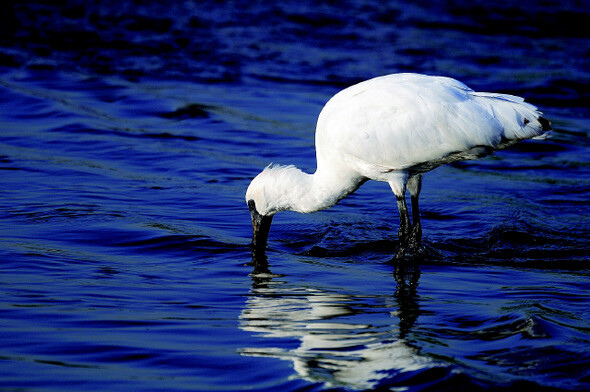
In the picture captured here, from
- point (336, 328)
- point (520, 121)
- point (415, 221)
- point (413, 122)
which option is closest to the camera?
point (336, 328)

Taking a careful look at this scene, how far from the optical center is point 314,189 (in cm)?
858

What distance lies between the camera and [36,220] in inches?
349

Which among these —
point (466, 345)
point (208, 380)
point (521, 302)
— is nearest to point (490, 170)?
point (521, 302)

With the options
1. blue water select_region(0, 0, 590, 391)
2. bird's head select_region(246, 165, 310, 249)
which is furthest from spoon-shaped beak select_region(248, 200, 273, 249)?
blue water select_region(0, 0, 590, 391)

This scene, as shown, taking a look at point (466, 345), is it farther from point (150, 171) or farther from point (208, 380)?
point (150, 171)

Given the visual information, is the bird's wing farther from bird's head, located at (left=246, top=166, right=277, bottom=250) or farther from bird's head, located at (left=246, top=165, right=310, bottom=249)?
bird's head, located at (left=246, top=166, right=277, bottom=250)

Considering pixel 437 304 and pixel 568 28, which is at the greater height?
pixel 568 28

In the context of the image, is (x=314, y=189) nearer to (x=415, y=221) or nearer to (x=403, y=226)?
(x=403, y=226)

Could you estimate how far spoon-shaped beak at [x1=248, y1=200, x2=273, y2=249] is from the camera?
28.6ft

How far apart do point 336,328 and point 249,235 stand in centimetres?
282

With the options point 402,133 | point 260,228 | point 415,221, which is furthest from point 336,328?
point 415,221

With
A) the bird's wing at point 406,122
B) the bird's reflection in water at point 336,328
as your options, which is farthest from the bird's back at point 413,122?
the bird's reflection in water at point 336,328

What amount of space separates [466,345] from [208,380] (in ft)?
5.48

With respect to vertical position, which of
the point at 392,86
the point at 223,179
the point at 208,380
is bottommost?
the point at 208,380
